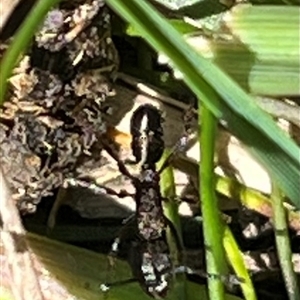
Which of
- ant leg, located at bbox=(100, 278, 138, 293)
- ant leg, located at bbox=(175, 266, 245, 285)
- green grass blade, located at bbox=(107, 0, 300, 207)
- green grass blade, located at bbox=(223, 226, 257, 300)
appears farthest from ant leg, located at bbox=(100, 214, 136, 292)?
green grass blade, located at bbox=(107, 0, 300, 207)

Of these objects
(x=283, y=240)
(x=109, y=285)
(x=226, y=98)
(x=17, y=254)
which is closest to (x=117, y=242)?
(x=109, y=285)

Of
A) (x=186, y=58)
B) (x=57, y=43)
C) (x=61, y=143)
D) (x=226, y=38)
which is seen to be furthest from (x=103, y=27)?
(x=186, y=58)

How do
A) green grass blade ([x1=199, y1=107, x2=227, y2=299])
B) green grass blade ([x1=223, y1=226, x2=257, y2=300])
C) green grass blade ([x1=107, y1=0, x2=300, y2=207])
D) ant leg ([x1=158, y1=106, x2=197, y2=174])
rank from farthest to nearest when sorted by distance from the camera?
ant leg ([x1=158, y1=106, x2=197, y2=174]) < green grass blade ([x1=223, y1=226, x2=257, y2=300]) < green grass blade ([x1=199, y1=107, x2=227, y2=299]) < green grass blade ([x1=107, y1=0, x2=300, y2=207])

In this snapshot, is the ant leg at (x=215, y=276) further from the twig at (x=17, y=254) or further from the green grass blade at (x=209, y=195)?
the twig at (x=17, y=254)

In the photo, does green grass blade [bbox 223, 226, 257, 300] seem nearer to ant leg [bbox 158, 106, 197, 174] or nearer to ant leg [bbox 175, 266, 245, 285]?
ant leg [bbox 175, 266, 245, 285]

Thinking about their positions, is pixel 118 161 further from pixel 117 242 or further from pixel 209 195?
pixel 209 195
